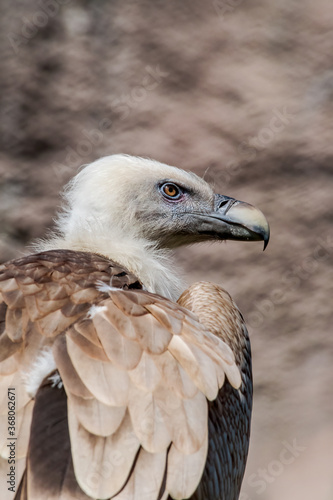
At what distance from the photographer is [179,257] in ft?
16.8

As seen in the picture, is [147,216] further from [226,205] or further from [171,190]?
[226,205]

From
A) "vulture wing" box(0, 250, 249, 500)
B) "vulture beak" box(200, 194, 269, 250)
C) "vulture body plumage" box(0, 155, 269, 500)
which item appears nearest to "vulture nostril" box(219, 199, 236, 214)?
"vulture beak" box(200, 194, 269, 250)

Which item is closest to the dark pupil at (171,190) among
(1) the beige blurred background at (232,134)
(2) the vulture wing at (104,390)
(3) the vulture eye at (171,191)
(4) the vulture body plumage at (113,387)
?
(3) the vulture eye at (171,191)

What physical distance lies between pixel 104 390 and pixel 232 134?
3515 mm

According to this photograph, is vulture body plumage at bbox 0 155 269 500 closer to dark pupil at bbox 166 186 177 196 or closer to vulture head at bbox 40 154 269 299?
vulture head at bbox 40 154 269 299

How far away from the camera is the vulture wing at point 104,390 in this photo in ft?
5.58

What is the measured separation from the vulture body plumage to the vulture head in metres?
0.38

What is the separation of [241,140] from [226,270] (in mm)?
893

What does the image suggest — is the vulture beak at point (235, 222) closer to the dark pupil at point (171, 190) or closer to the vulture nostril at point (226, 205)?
the vulture nostril at point (226, 205)

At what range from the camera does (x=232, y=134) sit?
508 cm

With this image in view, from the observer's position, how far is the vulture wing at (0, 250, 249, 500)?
5.58ft

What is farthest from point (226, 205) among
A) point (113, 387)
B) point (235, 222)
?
point (113, 387)

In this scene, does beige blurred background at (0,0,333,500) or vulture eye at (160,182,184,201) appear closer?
vulture eye at (160,182,184,201)

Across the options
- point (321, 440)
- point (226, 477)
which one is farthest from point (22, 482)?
point (321, 440)
